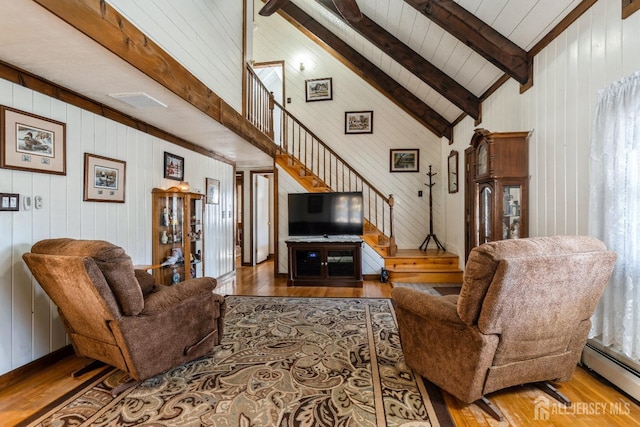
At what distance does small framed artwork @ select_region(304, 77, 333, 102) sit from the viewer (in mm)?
6238

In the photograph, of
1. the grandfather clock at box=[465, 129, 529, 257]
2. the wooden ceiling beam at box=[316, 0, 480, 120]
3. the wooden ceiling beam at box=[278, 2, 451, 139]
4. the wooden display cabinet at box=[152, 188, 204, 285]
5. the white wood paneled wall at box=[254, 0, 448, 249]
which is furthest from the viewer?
the white wood paneled wall at box=[254, 0, 448, 249]

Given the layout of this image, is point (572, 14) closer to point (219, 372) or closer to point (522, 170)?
point (522, 170)

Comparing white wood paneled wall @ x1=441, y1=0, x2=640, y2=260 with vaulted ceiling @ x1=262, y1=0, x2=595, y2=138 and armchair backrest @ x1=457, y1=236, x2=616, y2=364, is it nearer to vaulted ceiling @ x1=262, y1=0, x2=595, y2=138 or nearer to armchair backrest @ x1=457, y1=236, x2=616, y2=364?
vaulted ceiling @ x1=262, y1=0, x2=595, y2=138

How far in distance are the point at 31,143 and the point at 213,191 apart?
2.83 m

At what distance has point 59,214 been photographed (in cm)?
255

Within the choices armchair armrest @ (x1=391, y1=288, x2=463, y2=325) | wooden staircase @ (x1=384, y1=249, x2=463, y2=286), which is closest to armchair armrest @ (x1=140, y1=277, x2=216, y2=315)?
armchair armrest @ (x1=391, y1=288, x2=463, y2=325)

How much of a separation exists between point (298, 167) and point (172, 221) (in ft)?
8.26

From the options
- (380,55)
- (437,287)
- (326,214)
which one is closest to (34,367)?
(326,214)

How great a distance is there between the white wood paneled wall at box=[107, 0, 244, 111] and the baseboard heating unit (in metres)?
4.06

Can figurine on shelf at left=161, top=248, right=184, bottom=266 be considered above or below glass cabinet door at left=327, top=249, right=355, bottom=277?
above

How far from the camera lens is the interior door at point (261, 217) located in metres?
7.05

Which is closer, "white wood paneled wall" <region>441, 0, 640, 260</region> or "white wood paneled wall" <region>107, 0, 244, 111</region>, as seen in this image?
"white wood paneled wall" <region>441, 0, 640, 260</region>

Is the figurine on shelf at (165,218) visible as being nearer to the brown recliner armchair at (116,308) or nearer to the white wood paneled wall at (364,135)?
the brown recliner armchair at (116,308)

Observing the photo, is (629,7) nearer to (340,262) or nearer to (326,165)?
(340,262)
